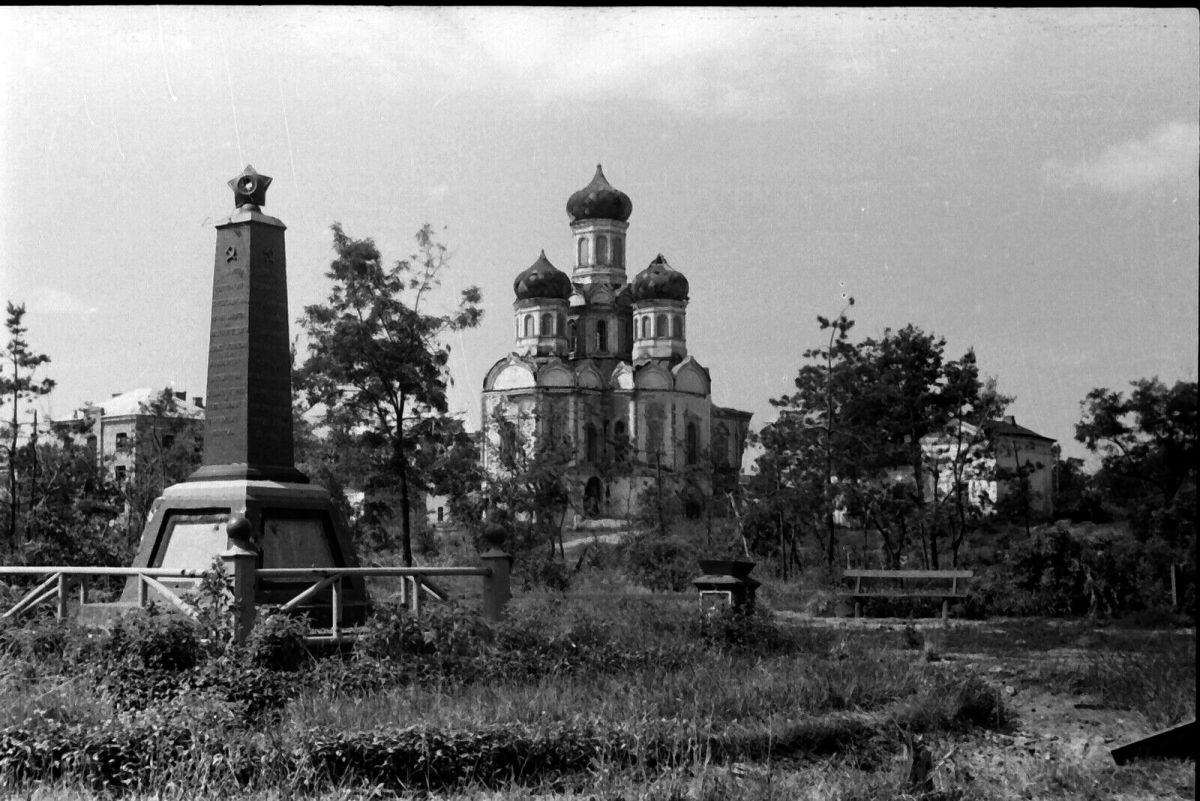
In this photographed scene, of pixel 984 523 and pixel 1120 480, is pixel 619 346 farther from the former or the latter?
pixel 1120 480

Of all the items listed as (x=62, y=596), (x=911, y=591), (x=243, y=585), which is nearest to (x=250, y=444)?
(x=62, y=596)

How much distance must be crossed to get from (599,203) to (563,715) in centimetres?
5248

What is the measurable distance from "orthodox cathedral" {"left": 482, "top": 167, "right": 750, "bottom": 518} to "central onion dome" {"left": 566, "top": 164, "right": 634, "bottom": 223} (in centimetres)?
5

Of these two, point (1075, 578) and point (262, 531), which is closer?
point (262, 531)

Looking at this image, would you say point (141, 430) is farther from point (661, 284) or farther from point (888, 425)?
point (661, 284)

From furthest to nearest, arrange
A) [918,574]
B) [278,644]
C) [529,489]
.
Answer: [529,489]
[918,574]
[278,644]

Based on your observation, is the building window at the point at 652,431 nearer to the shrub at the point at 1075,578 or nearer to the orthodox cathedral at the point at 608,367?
the orthodox cathedral at the point at 608,367

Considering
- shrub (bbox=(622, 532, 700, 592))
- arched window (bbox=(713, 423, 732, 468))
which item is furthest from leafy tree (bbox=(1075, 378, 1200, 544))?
arched window (bbox=(713, 423, 732, 468))

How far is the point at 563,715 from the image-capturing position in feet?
28.8

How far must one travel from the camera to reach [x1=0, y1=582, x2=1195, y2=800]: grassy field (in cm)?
776


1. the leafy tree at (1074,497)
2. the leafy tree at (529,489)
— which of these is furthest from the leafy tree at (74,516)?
the leafy tree at (1074,497)

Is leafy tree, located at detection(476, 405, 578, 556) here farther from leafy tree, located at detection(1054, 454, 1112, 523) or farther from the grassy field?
the grassy field

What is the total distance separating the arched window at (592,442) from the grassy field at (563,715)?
44.6 metres

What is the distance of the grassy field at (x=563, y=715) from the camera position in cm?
776
